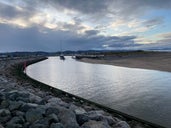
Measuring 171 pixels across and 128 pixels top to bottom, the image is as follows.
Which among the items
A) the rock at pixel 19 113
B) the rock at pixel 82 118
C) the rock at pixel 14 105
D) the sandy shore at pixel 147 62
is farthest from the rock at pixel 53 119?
the sandy shore at pixel 147 62

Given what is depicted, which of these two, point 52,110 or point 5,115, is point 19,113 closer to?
point 5,115

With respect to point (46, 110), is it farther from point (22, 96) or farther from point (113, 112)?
point (113, 112)

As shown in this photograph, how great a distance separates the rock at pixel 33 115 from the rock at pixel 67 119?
631 millimetres

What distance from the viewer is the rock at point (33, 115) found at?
7.24 m

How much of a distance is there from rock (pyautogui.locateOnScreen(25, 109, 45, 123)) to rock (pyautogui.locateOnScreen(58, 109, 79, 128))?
0.63m

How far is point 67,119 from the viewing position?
7.19m

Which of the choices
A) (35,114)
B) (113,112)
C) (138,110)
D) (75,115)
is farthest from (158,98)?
(35,114)

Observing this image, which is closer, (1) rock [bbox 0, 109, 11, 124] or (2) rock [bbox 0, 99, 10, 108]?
(1) rock [bbox 0, 109, 11, 124]

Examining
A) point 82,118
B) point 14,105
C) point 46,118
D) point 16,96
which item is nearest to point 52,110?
point 46,118

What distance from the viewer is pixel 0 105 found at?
8922 millimetres

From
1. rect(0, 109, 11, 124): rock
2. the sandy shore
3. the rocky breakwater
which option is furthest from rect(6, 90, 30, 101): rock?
the sandy shore

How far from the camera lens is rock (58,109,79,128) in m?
6.77


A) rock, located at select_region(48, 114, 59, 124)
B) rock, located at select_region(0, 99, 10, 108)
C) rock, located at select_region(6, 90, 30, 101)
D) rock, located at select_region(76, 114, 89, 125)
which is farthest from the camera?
rock, located at select_region(6, 90, 30, 101)

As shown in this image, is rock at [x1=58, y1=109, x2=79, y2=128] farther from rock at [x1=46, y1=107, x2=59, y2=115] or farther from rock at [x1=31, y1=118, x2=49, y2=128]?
rock at [x1=31, y1=118, x2=49, y2=128]
